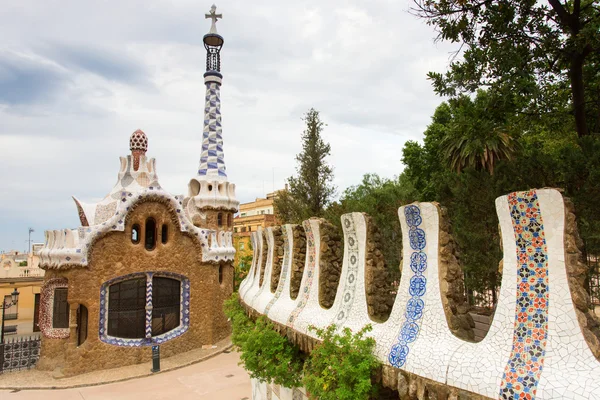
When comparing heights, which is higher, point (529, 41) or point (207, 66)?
point (207, 66)

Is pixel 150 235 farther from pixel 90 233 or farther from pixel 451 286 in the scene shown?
pixel 451 286

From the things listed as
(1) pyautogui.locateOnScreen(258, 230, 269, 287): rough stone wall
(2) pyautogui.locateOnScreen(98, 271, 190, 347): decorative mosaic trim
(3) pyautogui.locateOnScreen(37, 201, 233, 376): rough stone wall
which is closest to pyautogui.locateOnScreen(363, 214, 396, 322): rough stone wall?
(1) pyautogui.locateOnScreen(258, 230, 269, 287): rough stone wall

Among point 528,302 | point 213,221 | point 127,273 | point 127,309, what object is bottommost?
point 127,309

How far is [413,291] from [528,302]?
3.52ft

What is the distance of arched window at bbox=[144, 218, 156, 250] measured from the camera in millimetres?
15709

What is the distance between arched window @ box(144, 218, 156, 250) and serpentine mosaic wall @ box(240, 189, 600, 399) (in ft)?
41.3

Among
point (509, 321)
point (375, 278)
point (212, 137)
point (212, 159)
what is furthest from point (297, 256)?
point (212, 137)

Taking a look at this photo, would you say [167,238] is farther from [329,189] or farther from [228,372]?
[329,189]

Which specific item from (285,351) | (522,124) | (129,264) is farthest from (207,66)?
(285,351)

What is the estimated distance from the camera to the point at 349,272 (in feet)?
16.8

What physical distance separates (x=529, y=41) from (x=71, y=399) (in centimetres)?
1360

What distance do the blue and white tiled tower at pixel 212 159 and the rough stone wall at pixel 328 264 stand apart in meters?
13.6

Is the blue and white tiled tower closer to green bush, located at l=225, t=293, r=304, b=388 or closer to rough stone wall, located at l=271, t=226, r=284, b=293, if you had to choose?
rough stone wall, located at l=271, t=226, r=284, b=293

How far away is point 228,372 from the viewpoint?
13594mm
